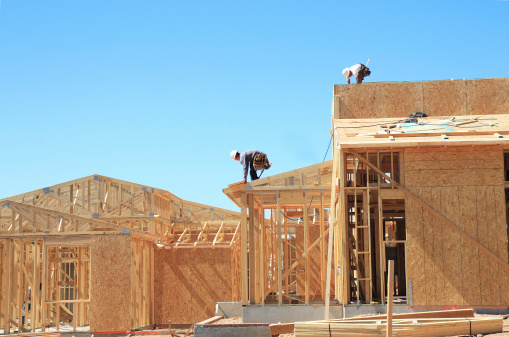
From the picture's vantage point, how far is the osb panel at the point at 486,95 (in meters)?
18.4

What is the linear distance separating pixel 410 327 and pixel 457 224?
4.03 metres

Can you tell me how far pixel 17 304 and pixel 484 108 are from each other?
15496mm

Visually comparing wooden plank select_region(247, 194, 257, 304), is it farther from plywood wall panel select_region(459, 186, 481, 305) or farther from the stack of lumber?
plywood wall panel select_region(459, 186, 481, 305)

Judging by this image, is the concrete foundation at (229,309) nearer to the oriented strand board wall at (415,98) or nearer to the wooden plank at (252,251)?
the wooden plank at (252,251)

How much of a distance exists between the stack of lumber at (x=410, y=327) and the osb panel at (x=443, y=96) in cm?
688

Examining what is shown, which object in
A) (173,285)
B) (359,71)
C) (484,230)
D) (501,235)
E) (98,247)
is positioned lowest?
(173,285)

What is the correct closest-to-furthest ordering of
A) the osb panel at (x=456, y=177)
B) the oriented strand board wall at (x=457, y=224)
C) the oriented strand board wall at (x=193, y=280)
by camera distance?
the oriented strand board wall at (x=457, y=224) < the osb panel at (x=456, y=177) < the oriented strand board wall at (x=193, y=280)

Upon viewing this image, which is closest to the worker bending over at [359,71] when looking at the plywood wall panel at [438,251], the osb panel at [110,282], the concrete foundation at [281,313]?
the plywood wall panel at [438,251]

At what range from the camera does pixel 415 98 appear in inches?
732

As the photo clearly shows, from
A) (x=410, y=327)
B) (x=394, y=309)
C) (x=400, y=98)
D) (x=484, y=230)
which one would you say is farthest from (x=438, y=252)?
(x=400, y=98)

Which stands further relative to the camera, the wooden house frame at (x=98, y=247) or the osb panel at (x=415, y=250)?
the wooden house frame at (x=98, y=247)

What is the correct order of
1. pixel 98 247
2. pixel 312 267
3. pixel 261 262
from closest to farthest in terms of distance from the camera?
pixel 261 262 → pixel 98 247 → pixel 312 267

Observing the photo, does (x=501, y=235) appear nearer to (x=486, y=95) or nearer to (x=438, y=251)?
(x=438, y=251)

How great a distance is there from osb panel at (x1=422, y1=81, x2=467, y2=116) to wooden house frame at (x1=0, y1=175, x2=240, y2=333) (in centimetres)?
867
